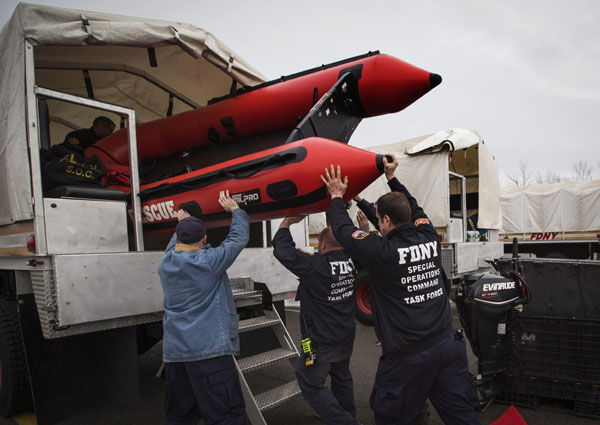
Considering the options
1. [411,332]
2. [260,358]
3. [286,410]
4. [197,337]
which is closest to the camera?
[411,332]

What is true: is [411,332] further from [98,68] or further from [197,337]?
[98,68]

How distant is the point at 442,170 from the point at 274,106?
11.6 feet

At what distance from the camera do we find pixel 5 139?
289 cm

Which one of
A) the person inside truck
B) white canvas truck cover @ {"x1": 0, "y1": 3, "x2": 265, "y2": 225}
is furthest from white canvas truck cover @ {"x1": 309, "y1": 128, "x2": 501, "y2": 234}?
the person inside truck

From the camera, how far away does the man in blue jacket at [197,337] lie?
7.30ft

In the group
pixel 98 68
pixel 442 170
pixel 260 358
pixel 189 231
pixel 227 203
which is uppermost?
pixel 98 68

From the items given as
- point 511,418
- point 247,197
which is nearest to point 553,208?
point 511,418

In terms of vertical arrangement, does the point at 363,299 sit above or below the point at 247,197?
below

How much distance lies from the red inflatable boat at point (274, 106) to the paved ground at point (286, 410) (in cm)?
234

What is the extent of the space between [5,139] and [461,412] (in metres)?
3.50

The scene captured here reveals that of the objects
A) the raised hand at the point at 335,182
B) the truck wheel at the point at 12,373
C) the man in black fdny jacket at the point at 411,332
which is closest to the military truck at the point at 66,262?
the truck wheel at the point at 12,373

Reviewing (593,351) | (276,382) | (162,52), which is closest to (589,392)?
(593,351)

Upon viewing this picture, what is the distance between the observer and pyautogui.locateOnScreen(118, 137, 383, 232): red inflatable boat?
2.63 meters

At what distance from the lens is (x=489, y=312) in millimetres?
2838
